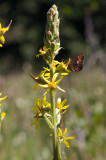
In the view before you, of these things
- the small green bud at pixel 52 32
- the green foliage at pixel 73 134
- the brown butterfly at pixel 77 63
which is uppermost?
the small green bud at pixel 52 32

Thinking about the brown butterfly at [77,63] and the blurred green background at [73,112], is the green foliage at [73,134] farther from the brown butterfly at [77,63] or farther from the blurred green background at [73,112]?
the brown butterfly at [77,63]

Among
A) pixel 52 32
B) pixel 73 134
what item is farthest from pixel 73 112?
pixel 52 32

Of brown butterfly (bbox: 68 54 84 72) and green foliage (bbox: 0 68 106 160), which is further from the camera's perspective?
green foliage (bbox: 0 68 106 160)

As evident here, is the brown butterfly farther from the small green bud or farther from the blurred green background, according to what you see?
the blurred green background

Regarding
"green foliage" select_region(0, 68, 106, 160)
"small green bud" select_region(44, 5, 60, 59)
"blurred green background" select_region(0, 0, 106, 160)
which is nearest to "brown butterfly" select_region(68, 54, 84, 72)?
"small green bud" select_region(44, 5, 60, 59)

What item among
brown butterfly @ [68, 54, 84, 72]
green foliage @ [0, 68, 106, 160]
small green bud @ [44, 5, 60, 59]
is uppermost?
small green bud @ [44, 5, 60, 59]

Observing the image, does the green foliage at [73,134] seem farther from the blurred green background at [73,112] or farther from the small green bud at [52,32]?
the small green bud at [52,32]

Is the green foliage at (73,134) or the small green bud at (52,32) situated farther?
the green foliage at (73,134)

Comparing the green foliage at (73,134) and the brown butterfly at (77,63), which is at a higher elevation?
the brown butterfly at (77,63)

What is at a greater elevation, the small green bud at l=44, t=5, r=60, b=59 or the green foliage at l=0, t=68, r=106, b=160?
the small green bud at l=44, t=5, r=60, b=59

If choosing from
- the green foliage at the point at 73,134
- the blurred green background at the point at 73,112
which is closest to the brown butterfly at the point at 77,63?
the blurred green background at the point at 73,112

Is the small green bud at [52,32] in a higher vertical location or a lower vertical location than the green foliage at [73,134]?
higher

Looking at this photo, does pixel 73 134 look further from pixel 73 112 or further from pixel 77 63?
pixel 77 63
